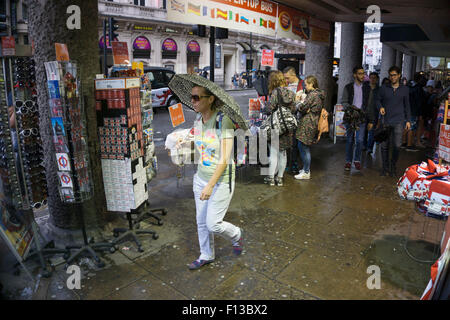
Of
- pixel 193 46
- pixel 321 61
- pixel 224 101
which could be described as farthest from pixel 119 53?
pixel 193 46

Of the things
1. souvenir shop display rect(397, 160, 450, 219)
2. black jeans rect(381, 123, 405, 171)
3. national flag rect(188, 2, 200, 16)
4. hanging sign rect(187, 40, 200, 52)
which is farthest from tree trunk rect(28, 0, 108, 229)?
hanging sign rect(187, 40, 200, 52)

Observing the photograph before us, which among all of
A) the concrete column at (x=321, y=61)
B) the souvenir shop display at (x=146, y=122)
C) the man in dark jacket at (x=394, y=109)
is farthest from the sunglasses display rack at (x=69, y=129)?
the concrete column at (x=321, y=61)

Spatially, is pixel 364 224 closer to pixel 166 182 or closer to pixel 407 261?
pixel 407 261

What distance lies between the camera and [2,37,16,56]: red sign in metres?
2.90

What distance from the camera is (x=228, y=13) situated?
16.6ft

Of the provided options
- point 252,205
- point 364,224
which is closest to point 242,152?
point 252,205

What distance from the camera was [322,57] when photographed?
9086mm

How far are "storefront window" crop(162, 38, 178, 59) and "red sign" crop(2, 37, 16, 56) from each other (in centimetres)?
2862

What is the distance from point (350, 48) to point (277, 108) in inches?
215

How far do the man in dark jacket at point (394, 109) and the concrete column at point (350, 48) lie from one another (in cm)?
377

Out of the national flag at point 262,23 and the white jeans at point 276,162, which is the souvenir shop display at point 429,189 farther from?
the national flag at point 262,23

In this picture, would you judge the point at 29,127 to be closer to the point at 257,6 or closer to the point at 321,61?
the point at 257,6
